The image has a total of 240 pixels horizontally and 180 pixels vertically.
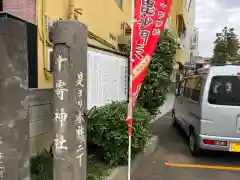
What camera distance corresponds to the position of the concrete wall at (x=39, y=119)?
458 cm

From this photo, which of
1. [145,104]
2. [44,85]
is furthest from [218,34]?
[44,85]

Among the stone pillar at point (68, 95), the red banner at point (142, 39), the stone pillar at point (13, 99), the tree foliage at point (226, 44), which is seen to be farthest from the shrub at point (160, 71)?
the tree foliage at point (226, 44)

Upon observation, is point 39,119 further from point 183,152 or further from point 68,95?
point 183,152

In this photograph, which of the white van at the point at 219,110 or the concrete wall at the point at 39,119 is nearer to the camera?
the concrete wall at the point at 39,119

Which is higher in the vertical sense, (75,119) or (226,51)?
(226,51)

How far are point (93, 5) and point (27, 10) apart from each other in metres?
3.32

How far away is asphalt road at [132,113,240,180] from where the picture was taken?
18.7ft

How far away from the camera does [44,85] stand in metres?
5.91

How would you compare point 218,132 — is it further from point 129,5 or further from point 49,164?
point 129,5

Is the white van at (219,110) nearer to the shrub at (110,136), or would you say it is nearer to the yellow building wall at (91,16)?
the shrub at (110,136)

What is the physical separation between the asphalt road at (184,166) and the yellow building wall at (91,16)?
2.58 metres

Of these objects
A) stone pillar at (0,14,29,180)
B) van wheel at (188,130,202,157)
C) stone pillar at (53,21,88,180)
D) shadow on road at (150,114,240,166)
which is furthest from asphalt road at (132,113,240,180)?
stone pillar at (0,14,29,180)

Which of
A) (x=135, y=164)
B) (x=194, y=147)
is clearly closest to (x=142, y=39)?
(x=135, y=164)

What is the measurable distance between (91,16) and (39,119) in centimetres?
418
